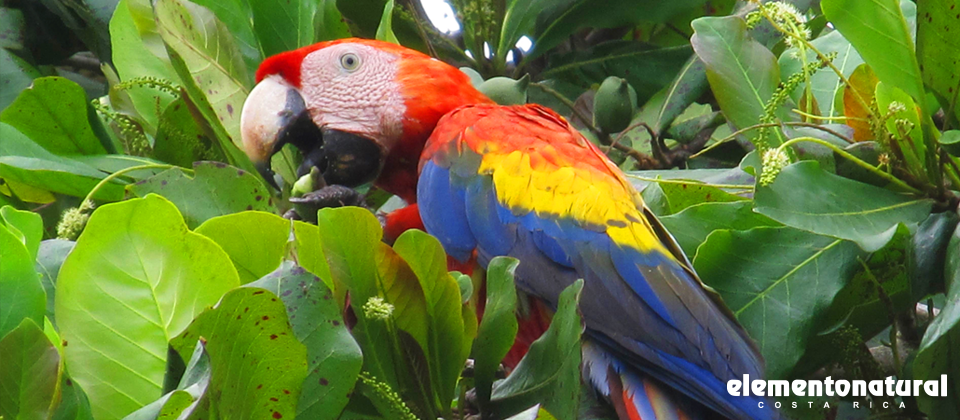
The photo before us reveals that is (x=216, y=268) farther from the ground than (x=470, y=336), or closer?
farther from the ground

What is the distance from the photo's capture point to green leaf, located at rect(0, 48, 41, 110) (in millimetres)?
1893

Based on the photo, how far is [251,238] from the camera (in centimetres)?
112

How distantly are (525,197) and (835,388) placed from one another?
0.56 metres

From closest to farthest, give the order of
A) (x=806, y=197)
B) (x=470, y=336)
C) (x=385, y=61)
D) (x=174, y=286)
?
1. (x=174, y=286)
2. (x=470, y=336)
3. (x=806, y=197)
4. (x=385, y=61)

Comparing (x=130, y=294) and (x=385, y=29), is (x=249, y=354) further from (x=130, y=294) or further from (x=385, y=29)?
(x=385, y=29)

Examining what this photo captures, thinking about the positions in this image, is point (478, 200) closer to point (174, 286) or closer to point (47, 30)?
point (174, 286)

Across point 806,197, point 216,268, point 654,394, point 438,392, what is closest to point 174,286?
point 216,268

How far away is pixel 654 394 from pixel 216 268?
628mm

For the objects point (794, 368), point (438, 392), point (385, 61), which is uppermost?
point (385, 61)

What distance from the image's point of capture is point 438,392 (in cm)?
112

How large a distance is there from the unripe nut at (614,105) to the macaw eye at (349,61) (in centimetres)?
47

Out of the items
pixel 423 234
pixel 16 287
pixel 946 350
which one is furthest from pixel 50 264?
pixel 946 350

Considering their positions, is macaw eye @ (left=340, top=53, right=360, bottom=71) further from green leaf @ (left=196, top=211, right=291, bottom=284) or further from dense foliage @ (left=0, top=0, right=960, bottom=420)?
green leaf @ (left=196, top=211, right=291, bottom=284)

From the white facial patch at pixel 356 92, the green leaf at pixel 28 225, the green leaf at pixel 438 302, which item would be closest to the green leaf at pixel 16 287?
the green leaf at pixel 28 225
